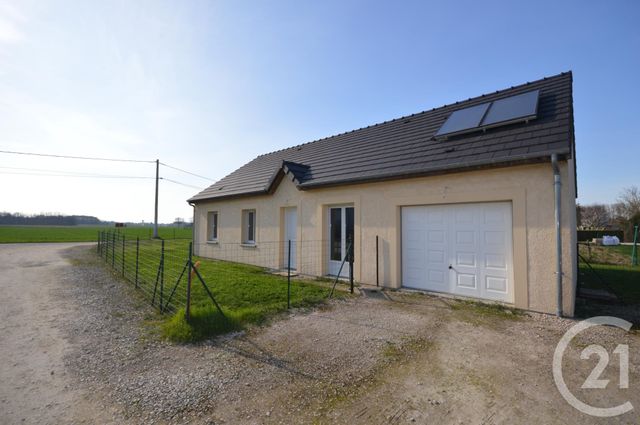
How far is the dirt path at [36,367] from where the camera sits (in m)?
2.83

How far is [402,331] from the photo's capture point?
4.94 m

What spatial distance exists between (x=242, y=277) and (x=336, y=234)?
3.24 meters

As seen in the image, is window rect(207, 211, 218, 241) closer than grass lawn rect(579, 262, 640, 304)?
No

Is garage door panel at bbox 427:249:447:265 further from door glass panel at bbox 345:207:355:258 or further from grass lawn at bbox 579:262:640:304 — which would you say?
grass lawn at bbox 579:262:640:304

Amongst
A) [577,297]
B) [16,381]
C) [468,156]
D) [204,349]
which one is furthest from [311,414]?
[577,297]

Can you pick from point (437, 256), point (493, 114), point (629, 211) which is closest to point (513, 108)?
point (493, 114)

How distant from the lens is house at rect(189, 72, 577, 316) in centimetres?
583

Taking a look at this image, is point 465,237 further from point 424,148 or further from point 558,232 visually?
point 424,148

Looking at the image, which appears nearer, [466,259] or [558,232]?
[558,232]

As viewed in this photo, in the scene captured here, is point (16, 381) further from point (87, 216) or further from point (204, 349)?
point (87, 216)

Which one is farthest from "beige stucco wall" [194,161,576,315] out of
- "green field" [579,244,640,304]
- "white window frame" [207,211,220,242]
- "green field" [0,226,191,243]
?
"green field" [0,226,191,243]

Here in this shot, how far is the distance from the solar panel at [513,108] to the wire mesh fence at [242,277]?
5101mm

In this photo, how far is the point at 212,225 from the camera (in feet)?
49.8

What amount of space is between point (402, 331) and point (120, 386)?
3.95 metres
